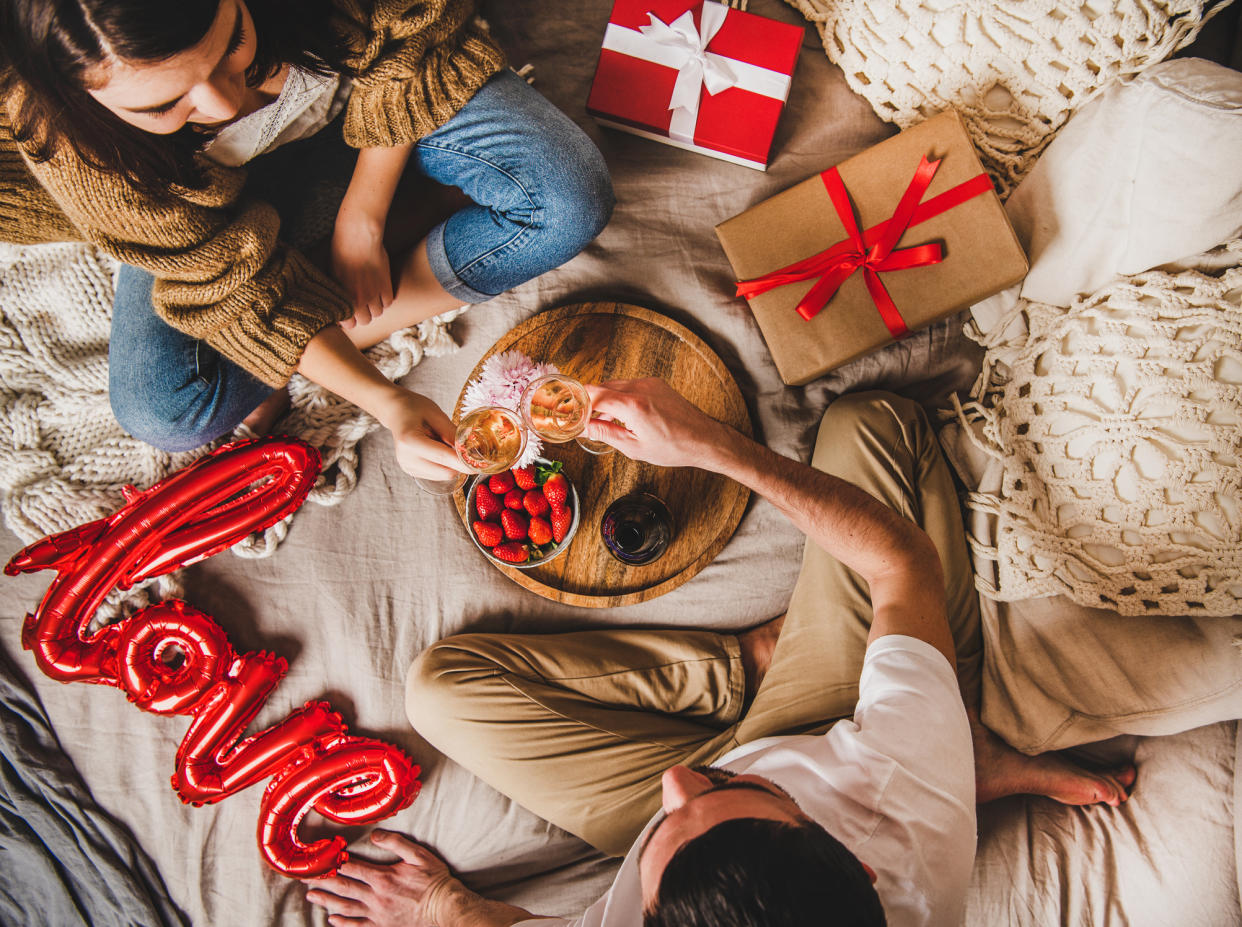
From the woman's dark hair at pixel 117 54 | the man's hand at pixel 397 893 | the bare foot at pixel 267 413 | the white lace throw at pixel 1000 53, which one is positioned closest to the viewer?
the woman's dark hair at pixel 117 54

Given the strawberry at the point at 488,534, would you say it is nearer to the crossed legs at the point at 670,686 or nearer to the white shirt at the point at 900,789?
the crossed legs at the point at 670,686

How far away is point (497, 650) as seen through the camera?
1.26 m

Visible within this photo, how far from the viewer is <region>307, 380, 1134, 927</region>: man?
776 millimetres

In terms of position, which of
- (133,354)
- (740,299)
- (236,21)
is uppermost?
(236,21)

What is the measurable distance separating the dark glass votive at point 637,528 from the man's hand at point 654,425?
0.15 m

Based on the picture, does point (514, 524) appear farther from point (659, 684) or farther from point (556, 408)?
point (659, 684)

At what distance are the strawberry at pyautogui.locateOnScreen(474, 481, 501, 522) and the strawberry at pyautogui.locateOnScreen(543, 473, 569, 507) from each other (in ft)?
0.31

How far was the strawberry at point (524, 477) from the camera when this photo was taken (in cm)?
117

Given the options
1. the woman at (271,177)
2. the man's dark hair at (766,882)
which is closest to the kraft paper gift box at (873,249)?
the woman at (271,177)

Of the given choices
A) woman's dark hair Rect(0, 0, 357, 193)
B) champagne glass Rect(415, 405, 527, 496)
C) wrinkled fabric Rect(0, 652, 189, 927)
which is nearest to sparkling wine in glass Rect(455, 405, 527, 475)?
champagne glass Rect(415, 405, 527, 496)

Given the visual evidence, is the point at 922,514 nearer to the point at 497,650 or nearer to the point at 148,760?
the point at 497,650

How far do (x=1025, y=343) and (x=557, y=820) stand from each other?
122 cm

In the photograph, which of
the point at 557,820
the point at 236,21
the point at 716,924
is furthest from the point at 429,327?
the point at 716,924

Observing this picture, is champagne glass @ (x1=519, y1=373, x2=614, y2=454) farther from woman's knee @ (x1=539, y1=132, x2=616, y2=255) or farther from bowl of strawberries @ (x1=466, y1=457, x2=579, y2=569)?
woman's knee @ (x1=539, y1=132, x2=616, y2=255)
